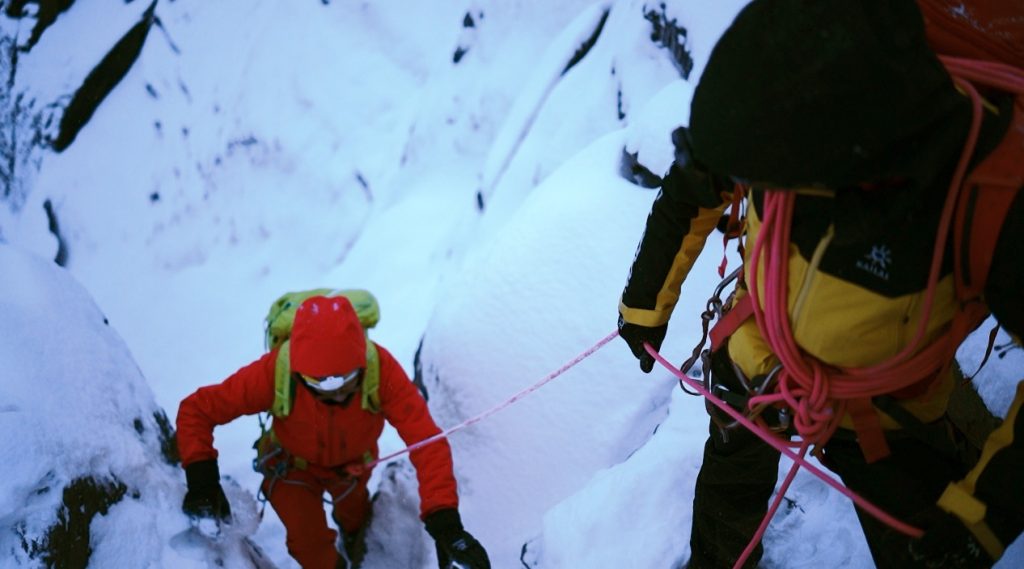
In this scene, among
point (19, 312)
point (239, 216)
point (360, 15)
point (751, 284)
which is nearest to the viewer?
point (751, 284)

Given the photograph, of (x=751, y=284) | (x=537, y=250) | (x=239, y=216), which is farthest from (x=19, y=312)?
(x=239, y=216)

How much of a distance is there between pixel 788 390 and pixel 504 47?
581 centimetres

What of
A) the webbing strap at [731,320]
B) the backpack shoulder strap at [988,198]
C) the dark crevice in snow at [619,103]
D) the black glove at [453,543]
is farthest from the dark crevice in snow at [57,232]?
the backpack shoulder strap at [988,198]

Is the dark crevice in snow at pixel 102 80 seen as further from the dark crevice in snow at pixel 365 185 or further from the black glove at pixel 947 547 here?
the black glove at pixel 947 547

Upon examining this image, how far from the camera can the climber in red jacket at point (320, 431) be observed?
2109 millimetres

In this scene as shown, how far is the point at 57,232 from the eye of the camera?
22.2 ft

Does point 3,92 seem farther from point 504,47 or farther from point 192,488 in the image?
point 192,488

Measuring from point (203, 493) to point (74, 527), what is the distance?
41 cm

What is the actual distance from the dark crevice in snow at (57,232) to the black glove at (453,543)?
→ 623cm

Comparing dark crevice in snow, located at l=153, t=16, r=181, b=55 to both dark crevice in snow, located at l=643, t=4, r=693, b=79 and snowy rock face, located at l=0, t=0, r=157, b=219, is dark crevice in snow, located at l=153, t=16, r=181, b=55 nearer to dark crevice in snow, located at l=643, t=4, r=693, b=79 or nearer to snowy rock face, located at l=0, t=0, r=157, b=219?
snowy rock face, located at l=0, t=0, r=157, b=219

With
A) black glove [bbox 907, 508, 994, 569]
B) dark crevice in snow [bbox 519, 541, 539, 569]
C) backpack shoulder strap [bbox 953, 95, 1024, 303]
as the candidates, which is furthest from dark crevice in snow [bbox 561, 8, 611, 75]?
black glove [bbox 907, 508, 994, 569]

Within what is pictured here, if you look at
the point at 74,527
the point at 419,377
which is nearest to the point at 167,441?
the point at 74,527

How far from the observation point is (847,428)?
1.28 metres

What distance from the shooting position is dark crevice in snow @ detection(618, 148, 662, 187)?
9.85ft
